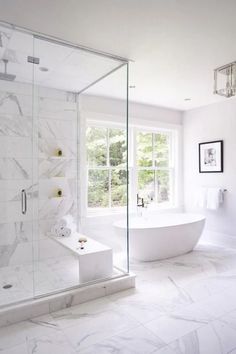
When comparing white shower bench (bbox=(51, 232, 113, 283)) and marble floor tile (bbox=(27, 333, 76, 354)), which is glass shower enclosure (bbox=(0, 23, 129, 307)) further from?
marble floor tile (bbox=(27, 333, 76, 354))

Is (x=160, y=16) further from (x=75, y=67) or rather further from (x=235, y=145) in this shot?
(x=235, y=145)

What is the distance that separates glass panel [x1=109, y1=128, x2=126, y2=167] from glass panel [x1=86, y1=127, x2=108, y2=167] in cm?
13

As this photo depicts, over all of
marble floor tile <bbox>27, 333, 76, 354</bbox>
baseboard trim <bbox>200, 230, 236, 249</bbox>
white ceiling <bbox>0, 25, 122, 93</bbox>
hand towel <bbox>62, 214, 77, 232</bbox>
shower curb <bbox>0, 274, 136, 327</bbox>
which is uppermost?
white ceiling <bbox>0, 25, 122, 93</bbox>

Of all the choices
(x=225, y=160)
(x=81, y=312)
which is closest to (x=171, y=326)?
(x=81, y=312)

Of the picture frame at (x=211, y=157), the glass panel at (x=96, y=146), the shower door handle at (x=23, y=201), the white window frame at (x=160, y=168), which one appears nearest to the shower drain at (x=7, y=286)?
the shower door handle at (x=23, y=201)

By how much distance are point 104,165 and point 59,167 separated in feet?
2.33

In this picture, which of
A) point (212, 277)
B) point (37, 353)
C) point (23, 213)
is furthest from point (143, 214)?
point (37, 353)

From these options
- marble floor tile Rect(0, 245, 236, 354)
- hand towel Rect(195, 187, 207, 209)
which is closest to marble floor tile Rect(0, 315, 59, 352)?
marble floor tile Rect(0, 245, 236, 354)

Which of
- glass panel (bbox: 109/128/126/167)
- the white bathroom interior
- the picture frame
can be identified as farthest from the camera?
the picture frame

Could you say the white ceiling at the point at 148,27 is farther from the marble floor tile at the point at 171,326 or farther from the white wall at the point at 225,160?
the marble floor tile at the point at 171,326

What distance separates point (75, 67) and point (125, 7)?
1.26 metres

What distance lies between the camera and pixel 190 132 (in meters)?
5.10

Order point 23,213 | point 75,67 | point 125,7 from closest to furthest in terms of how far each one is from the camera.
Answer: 1. point 125,7
2. point 75,67
3. point 23,213

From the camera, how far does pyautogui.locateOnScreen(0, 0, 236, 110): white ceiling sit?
78.7 inches
